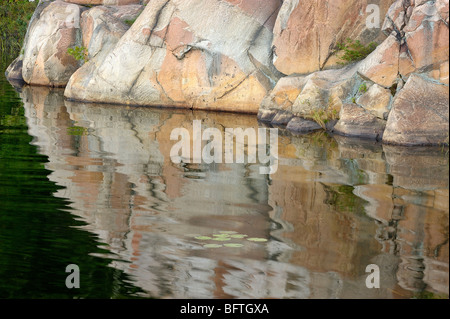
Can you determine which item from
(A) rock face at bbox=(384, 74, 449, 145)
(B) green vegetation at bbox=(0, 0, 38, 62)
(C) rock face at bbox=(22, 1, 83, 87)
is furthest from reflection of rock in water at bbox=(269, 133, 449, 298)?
(B) green vegetation at bbox=(0, 0, 38, 62)

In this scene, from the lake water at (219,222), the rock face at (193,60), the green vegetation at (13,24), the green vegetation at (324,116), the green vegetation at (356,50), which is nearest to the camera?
the lake water at (219,222)

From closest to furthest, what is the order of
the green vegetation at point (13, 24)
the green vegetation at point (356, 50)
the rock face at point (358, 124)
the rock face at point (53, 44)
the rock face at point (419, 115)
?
the rock face at point (419, 115) < the rock face at point (358, 124) < the green vegetation at point (356, 50) < the rock face at point (53, 44) < the green vegetation at point (13, 24)

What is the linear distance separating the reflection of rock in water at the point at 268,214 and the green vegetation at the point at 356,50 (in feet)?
11.4

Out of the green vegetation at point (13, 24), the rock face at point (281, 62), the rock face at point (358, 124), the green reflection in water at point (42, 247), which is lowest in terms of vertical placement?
the green reflection in water at point (42, 247)

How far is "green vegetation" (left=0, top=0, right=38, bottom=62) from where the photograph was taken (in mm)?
35469

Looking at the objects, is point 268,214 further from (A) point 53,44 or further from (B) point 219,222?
(A) point 53,44

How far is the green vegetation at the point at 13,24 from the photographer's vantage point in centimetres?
3547

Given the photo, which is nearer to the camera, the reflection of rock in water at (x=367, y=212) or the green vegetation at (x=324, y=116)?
the reflection of rock in water at (x=367, y=212)

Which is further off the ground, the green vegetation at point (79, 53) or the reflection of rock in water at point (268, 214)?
the green vegetation at point (79, 53)

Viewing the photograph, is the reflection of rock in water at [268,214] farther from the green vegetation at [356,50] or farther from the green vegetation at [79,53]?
the green vegetation at [79,53]

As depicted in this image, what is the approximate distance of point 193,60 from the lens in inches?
742

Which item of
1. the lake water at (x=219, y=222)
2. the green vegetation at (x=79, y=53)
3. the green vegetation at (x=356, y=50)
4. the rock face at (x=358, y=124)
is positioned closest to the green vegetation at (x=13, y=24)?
the green vegetation at (x=79, y=53)

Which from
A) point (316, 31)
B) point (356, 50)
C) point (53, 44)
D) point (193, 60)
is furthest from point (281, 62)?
point (53, 44)
